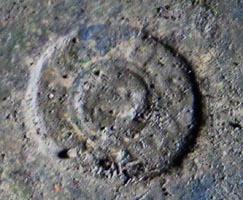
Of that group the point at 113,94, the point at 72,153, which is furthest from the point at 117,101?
the point at 72,153

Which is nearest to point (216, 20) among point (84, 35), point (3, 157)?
point (84, 35)

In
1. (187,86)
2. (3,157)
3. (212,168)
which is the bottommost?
(212,168)

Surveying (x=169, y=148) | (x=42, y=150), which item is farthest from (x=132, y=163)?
(x=42, y=150)

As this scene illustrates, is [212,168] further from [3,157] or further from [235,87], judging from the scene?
[3,157]

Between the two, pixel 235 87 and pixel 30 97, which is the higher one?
pixel 30 97

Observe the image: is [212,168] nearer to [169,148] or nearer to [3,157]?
[169,148]

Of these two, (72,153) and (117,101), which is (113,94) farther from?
(72,153)
